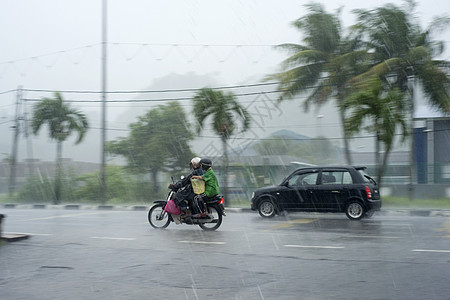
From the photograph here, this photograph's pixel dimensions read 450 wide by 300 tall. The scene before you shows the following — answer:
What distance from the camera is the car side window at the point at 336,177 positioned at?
1443cm

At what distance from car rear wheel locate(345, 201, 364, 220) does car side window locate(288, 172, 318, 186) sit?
49.0 inches

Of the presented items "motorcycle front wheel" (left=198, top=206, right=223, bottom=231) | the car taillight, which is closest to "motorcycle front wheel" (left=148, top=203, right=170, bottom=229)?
"motorcycle front wheel" (left=198, top=206, right=223, bottom=231)

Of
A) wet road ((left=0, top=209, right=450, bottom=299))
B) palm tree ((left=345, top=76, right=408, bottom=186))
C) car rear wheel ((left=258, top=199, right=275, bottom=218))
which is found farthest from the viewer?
palm tree ((left=345, top=76, right=408, bottom=186))

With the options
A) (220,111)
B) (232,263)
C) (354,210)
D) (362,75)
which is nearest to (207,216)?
(232,263)

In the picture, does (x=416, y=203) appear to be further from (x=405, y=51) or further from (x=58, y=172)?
(x=58, y=172)

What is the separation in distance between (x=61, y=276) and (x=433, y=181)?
18541mm

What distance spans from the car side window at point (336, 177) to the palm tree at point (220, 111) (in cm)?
859

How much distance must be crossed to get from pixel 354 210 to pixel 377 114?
6531 mm

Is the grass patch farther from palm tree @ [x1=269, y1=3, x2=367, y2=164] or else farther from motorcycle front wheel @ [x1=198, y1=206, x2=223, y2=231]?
motorcycle front wheel @ [x1=198, y1=206, x2=223, y2=231]

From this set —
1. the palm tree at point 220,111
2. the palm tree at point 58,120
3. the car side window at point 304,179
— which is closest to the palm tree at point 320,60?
the palm tree at point 220,111

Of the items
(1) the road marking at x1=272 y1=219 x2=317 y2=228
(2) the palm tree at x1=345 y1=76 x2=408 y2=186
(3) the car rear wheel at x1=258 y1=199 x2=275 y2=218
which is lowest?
(1) the road marking at x1=272 y1=219 x2=317 y2=228

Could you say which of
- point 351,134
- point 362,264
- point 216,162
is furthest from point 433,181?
point 362,264

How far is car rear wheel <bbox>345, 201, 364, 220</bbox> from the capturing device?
14109 mm

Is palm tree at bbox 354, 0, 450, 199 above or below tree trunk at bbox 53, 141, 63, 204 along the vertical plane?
above
